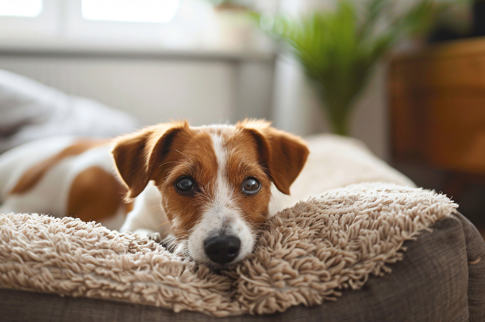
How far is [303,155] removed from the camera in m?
1.28

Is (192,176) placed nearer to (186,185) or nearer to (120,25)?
(186,185)

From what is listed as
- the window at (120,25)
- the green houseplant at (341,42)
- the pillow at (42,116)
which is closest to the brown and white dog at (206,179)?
the pillow at (42,116)

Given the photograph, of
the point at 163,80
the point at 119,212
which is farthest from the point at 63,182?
the point at 163,80

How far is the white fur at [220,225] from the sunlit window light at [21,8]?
259cm

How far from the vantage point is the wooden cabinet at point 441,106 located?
2721 millimetres

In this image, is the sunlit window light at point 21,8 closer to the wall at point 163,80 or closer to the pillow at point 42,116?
the wall at point 163,80

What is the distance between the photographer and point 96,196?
1.61 meters

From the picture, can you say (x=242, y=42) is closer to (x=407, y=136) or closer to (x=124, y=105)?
(x=124, y=105)

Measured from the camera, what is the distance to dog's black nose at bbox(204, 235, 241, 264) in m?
0.97

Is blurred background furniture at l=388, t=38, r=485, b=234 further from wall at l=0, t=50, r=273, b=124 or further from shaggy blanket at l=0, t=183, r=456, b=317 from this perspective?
shaggy blanket at l=0, t=183, r=456, b=317

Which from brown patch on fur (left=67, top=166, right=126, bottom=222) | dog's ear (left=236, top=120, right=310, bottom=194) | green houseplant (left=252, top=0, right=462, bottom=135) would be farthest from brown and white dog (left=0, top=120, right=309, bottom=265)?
green houseplant (left=252, top=0, right=462, bottom=135)

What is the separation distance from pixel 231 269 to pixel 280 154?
0.41 metres

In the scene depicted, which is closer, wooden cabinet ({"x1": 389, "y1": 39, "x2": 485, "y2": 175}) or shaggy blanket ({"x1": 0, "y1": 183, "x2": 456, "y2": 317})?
shaggy blanket ({"x1": 0, "y1": 183, "x2": 456, "y2": 317})

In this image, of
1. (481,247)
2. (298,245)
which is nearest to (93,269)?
(298,245)
